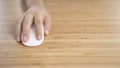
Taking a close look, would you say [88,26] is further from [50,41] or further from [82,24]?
[50,41]

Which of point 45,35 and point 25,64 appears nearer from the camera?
point 25,64

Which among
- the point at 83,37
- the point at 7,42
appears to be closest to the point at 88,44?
the point at 83,37

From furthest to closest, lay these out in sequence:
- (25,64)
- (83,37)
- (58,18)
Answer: (58,18) → (83,37) → (25,64)

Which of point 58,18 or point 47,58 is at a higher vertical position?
point 58,18
